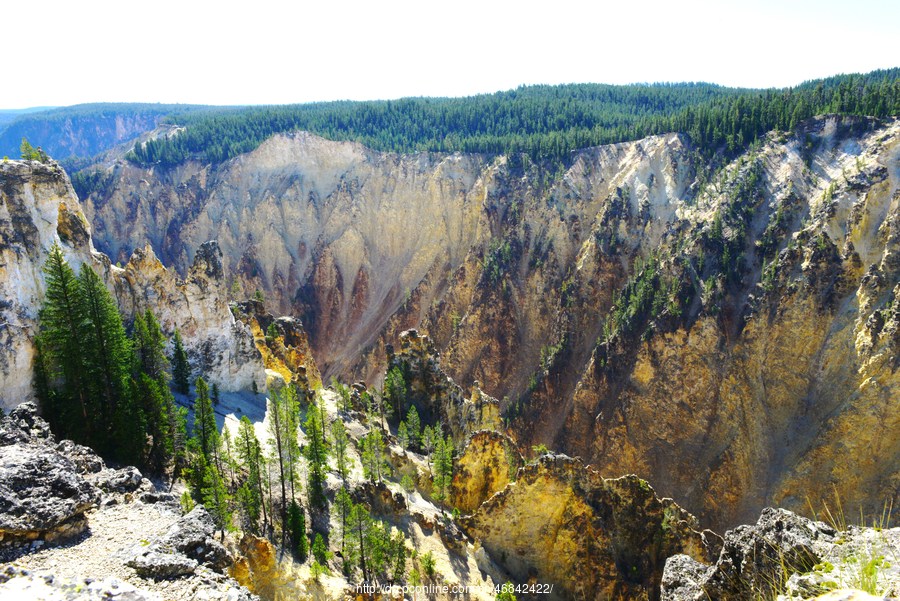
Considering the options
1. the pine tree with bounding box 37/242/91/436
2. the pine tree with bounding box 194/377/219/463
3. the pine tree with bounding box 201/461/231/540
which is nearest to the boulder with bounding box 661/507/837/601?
the pine tree with bounding box 201/461/231/540

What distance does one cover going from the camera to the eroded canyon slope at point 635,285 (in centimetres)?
5547

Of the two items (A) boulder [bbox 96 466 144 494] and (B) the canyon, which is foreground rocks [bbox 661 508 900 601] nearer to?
(B) the canyon

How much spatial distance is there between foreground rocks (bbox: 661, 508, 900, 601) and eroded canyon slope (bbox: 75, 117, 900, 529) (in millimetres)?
39622

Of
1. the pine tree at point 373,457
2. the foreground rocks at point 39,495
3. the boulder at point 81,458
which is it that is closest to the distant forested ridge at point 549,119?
the pine tree at point 373,457

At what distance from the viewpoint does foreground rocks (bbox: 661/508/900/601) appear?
12594 mm

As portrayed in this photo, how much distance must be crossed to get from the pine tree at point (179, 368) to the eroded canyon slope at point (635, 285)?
2764cm

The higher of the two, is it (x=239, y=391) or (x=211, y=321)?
(x=211, y=321)

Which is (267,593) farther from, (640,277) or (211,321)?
(640,277)

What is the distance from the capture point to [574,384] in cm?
7588

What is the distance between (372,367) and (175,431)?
196 feet

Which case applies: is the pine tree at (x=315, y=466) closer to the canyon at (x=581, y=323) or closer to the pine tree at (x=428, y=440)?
the canyon at (x=581, y=323)

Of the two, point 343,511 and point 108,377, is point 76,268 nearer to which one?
point 108,377

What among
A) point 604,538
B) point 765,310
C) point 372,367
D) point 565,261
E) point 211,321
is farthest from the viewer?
point 372,367

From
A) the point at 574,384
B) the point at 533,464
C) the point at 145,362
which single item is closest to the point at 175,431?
the point at 145,362
